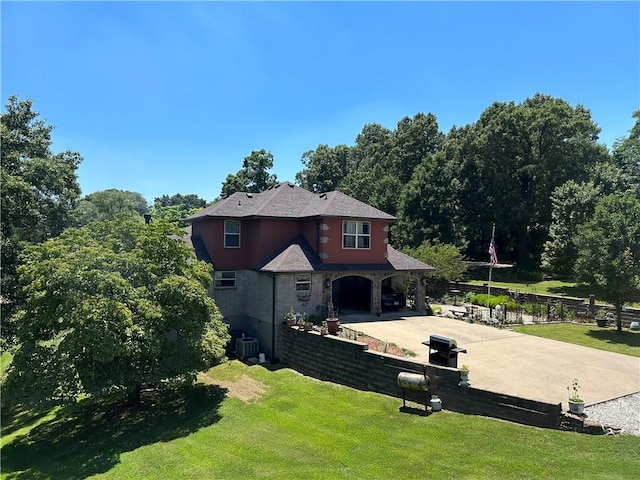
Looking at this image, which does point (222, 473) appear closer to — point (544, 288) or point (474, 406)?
point (474, 406)

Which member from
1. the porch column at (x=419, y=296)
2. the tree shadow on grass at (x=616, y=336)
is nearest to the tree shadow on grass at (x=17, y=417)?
the porch column at (x=419, y=296)

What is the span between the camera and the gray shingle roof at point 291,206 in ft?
72.2

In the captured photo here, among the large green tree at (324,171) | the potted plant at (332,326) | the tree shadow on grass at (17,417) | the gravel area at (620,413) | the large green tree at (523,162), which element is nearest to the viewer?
the gravel area at (620,413)

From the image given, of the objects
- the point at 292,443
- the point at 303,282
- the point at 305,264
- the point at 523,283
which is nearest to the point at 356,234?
the point at 305,264

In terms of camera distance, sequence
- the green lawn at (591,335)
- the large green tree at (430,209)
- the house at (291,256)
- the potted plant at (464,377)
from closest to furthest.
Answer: the potted plant at (464,377) → the green lawn at (591,335) → the house at (291,256) → the large green tree at (430,209)

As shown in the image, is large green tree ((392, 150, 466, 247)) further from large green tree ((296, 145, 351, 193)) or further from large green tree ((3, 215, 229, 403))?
large green tree ((3, 215, 229, 403))

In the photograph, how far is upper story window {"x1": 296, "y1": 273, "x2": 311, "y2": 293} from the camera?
66.3 feet

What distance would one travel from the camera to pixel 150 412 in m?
14.8

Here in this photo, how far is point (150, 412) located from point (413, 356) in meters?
9.59

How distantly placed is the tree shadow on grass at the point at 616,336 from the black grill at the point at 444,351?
9.63m

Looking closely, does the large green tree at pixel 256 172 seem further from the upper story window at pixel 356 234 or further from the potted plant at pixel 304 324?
the potted plant at pixel 304 324

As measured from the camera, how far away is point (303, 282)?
66.7 feet

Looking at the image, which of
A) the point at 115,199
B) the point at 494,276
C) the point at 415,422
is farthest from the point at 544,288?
the point at 115,199

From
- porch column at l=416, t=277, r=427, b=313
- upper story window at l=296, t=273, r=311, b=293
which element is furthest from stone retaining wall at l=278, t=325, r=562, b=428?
porch column at l=416, t=277, r=427, b=313
